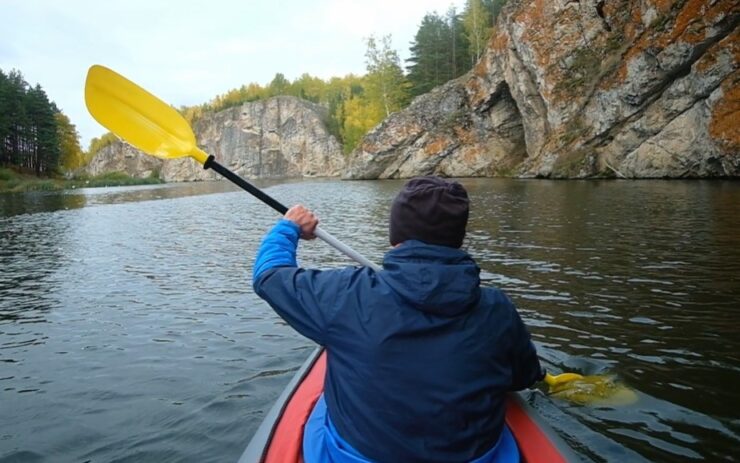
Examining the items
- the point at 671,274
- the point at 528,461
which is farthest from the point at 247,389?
the point at 671,274

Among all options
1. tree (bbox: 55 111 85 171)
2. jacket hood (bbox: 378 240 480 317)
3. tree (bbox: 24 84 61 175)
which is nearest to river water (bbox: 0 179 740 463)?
jacket hood (bbox: 378 240 480 317)

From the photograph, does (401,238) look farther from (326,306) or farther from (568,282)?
(568,282)

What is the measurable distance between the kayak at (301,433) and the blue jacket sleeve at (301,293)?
0.77 m

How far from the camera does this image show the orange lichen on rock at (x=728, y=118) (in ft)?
82.9

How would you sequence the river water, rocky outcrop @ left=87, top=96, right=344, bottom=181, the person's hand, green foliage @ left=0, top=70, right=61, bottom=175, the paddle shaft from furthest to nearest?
rocky outcrop @ left=87, top=96, right=344, bottom=181
green foliage @ left=0, top=70, right=61, bottom=175
the river water
the paddle shaft
the person's hand

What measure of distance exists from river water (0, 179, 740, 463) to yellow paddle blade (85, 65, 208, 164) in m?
2.49

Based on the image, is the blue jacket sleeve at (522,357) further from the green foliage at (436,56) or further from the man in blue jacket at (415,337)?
the green foliage at (436,56)

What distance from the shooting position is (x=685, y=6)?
28.1 meters

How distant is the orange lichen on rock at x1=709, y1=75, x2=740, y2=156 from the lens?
2527 cm

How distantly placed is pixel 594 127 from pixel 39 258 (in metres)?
33.1

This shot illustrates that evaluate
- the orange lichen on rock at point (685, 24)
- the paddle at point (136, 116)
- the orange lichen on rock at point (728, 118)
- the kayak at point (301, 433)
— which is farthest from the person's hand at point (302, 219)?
the orange lichen on rock at point (685, 24)

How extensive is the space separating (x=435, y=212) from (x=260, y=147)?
374 ft

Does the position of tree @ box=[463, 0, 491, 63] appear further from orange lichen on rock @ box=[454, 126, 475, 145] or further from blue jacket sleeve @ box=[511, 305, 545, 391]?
blue jacket sleeve @ box=[511, 305, 545, 391]

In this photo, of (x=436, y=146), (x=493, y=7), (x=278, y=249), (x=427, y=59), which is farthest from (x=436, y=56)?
(x=278, y=249)
